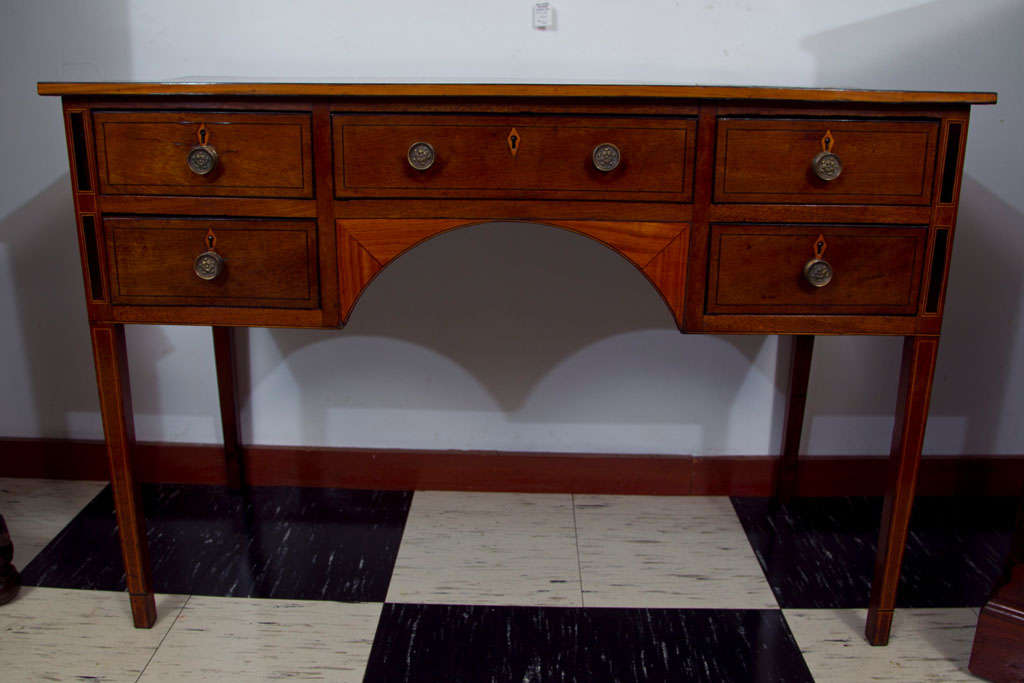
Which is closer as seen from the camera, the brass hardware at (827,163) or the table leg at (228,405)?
the brass hardware at (827,163)

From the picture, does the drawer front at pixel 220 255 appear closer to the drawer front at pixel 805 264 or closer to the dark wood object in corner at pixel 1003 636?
the drawer front at pixel 805 264

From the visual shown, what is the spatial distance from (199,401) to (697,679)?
4.33ft

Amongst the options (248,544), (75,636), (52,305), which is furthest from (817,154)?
(52,305)

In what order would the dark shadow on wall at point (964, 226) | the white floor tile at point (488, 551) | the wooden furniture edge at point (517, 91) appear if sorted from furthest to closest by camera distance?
1. the dark shadow on wall at point (964, 226)
2. the white floor tile at point (488, 551)
3. the wooden furniture edge at point (517, 91)

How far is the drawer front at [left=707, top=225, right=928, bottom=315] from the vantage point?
1274 millimetres

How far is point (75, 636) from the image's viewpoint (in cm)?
146

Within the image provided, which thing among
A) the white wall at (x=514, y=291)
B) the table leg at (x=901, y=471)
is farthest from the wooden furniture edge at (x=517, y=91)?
the white wall at (x=514, y=291)

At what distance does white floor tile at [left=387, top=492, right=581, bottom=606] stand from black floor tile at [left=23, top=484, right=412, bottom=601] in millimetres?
51

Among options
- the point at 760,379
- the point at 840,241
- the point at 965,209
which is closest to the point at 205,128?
the point at 840,241

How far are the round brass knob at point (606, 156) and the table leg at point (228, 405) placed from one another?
1024mm

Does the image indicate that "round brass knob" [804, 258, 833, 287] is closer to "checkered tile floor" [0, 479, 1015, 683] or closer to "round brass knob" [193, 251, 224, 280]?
"checkered tile floor" [0, 479, 1015, 683]

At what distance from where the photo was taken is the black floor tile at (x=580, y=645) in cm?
138

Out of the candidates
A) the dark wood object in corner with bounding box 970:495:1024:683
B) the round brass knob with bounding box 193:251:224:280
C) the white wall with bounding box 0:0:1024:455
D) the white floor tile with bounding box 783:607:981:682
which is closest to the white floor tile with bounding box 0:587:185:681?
the white wall with bounding box 0:0:1024:455

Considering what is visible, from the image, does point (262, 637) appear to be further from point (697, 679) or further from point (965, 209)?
point (965, 209)
